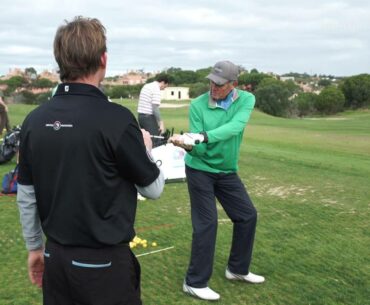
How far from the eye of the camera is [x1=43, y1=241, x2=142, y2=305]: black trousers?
2.44 metres

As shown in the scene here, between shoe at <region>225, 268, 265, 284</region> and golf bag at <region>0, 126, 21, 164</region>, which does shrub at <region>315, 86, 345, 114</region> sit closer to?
golf bag at <region>0, 126, 21, 164</region>

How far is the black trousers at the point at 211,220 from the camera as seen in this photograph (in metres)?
4.60

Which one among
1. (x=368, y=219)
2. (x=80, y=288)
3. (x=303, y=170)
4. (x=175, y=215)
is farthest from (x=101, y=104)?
(x=303, y=170)

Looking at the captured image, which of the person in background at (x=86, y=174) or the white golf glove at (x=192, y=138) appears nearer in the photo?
the person in background at (x=86, y=174)

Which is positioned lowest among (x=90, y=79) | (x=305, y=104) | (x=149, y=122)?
(x=305, y=104)

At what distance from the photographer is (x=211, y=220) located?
15.1 feet

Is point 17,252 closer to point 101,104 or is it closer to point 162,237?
point 162,237

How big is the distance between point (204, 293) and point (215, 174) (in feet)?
3.56

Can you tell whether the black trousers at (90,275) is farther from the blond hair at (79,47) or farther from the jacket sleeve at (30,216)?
the blond hair at (79,47)

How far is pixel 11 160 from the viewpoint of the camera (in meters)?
12.0

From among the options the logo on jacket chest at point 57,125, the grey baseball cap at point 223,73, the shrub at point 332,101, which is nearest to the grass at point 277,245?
the grey baseball cap at point 223,73

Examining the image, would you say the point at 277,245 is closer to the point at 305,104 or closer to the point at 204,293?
the point at 204,293

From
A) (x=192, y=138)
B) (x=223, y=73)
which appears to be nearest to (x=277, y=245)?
(x=192, y=138)

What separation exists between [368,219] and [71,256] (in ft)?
19.2
